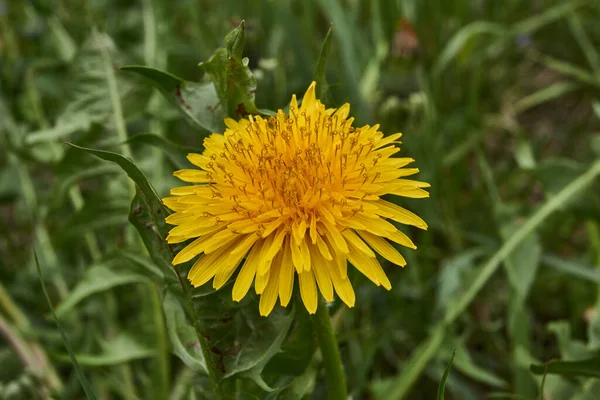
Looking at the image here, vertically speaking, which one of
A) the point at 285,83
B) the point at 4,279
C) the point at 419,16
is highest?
the point at 419,16

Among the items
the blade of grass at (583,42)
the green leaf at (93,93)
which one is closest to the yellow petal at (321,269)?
the green leaf at (93,93)

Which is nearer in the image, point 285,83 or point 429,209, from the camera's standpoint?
point 429,209

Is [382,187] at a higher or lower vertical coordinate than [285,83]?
lower

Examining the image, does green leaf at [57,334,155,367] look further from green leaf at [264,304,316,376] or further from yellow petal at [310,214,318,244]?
yellow petal at [310,214,318,244]

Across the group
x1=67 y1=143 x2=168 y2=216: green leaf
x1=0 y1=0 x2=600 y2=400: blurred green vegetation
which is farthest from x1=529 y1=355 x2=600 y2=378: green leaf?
x1=67 y1=143 x2=168 y2=216: green leaf

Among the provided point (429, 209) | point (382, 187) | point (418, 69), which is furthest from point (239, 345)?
point (418, 69)

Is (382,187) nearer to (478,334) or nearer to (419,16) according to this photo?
(478,334)

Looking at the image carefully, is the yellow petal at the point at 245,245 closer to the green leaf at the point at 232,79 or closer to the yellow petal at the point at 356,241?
the yellow petal at the point at 356,241

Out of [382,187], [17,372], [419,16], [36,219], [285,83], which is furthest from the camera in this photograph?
[419,16]

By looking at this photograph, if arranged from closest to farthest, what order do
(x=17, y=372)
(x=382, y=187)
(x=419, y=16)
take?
(x=382, y=187)
(x=17, y=372)
(x=419, y=16)
